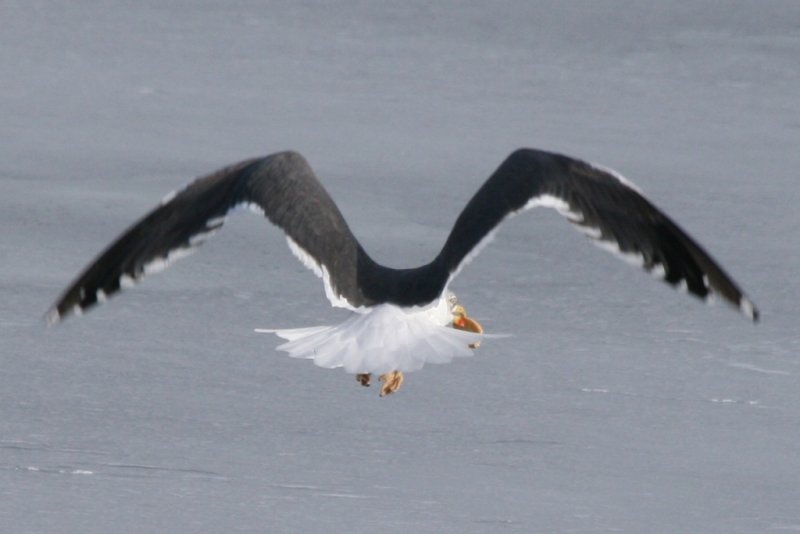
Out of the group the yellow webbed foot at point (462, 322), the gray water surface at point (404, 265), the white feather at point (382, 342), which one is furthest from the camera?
the yellow webbed foot at point (462, 322)

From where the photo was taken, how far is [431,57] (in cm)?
879

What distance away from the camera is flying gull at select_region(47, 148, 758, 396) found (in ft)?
13.6

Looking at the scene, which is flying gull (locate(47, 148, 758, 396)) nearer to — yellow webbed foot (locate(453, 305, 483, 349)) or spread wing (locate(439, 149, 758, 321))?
spread wing (locate(439, 149, 758, 321))

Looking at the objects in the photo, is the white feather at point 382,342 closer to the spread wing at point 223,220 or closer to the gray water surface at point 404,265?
the spread wing at point 223,220

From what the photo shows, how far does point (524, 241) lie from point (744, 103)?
217 cm

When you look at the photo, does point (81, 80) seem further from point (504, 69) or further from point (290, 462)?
point (290, 462)

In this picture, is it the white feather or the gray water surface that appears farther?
the gray water surface

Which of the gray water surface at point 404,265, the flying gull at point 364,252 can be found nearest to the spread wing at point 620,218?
the flying gull at point 364,252

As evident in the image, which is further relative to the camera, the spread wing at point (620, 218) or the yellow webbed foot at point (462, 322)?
the yellow webbed foot at point (462, 322)

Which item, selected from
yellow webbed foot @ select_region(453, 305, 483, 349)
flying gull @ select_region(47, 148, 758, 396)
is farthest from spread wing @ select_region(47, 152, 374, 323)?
yellow webbed foot @ select_region(453, 305, 483, 349)

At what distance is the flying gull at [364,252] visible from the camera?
4.13m

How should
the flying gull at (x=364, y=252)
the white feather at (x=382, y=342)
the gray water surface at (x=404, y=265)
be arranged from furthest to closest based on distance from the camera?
the gray water surface at (x=404, y=265) < the flying gull at (x=364, y=252) < the white feather at (x=382, y=342)

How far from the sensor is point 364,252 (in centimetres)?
428

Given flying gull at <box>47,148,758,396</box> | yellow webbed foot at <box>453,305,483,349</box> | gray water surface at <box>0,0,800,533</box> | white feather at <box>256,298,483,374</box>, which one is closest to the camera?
white feather at <box>256,298,483,374</box>
